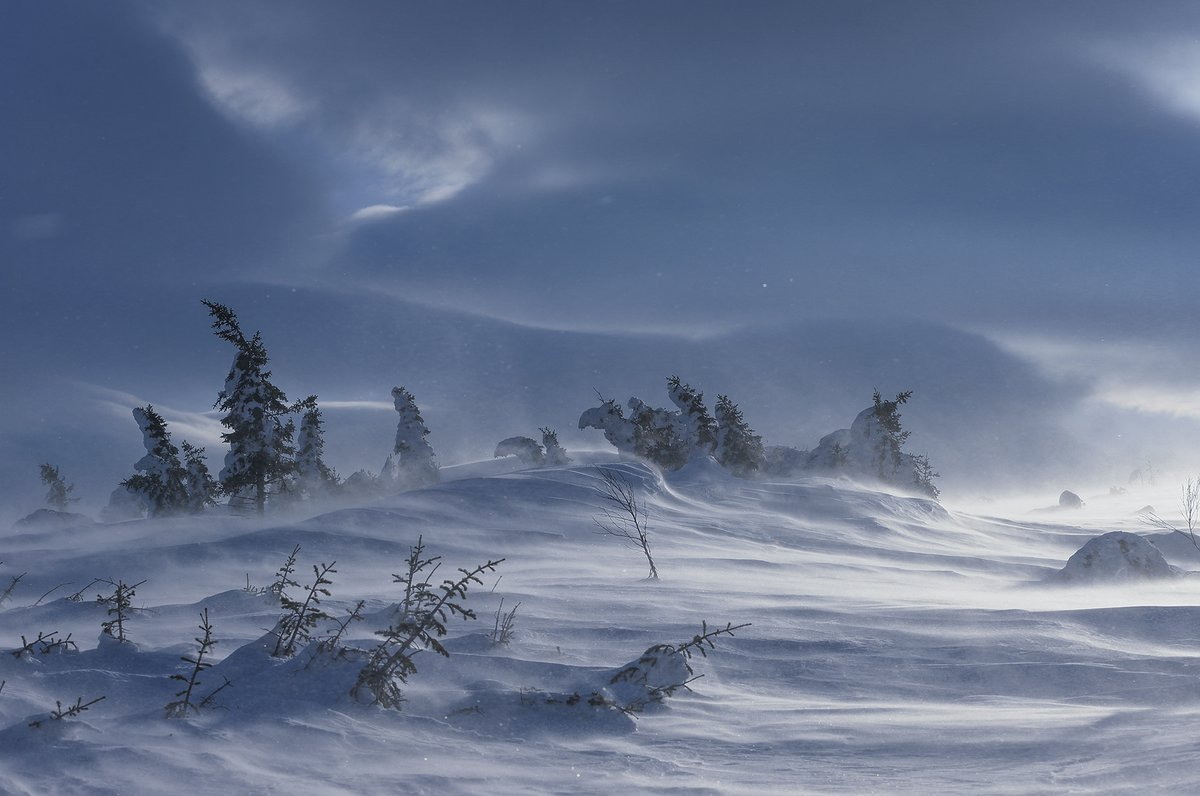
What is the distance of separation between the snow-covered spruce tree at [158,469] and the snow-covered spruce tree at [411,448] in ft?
31.7

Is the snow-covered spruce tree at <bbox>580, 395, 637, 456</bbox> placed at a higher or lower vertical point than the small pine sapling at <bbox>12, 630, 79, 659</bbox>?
higher

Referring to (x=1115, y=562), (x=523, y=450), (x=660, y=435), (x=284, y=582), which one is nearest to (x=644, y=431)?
(x=660, y=435)

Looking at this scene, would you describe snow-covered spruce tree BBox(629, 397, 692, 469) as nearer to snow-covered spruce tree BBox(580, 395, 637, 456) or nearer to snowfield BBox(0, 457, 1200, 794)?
snow-covered spruce tree BBox(580, 395, 637, 456)

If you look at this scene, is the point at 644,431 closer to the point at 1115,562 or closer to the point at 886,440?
the point at 886,440

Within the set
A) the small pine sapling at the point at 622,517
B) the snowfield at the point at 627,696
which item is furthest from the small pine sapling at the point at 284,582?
the small pine sapling at the point at 622,517

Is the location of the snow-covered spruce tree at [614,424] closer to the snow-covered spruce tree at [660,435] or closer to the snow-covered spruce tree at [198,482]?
the snow-covered spruce tree at [660,435]

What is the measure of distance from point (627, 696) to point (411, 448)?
3356 cm

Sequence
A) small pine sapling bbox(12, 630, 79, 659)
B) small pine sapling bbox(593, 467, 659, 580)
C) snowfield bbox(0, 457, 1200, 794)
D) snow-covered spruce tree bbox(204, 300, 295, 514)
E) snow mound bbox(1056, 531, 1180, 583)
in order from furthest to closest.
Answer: snow-covered spruce tree bbox(204, 300, 295, 514)
small pine sapling bbox(593, 467, 659, 580)
snow mound bbox(1056, 531, 1180, 583)
small pine sapling bbox(12, 630, 79, 659)
snowfield bbox(0, 457, 1200, 794)

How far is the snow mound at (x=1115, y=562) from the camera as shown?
13289 millimetres

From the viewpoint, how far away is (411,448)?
3728 centimetres

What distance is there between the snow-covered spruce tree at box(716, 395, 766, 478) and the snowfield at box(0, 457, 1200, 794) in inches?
1020

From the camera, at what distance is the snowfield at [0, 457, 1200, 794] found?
3719mm

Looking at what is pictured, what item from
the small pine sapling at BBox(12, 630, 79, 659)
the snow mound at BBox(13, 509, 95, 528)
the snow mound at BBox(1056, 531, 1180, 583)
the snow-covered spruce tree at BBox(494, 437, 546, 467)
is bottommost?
the snow mound at BBox(13, 509, 95, 528)

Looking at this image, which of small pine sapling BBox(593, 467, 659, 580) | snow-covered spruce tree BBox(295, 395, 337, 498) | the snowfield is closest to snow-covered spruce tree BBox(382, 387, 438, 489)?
snow-covered spruce tree BBox(295, 395, 337, 498)
